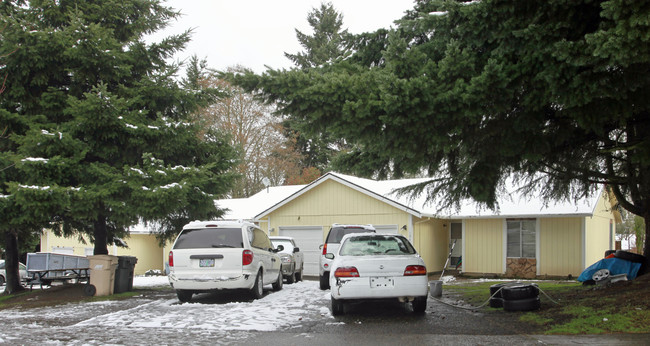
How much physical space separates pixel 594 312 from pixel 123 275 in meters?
11.4

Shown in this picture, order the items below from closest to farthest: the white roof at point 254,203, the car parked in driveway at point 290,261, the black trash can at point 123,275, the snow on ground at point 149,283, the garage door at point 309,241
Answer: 1. the black trash can at point 123,275
2. the car parked in driveway at point 290,261
3. the snow on ground at point 149,283
4. the garage door at point 309,241
5. the white roof at point 254,203

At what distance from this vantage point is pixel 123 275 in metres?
14.5

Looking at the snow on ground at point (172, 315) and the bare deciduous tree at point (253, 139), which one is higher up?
the bare deciduous tree at point (253, 139)

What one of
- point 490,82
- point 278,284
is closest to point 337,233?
point 278,284

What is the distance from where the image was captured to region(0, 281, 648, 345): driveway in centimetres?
777

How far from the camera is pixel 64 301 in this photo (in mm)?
13219

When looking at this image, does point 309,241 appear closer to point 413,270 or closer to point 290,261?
point 290,261

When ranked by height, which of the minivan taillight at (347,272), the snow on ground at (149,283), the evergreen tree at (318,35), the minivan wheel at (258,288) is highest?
the evergreen tree at (318,35)

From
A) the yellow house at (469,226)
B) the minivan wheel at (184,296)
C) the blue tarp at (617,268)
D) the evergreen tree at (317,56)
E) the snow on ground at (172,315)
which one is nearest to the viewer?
the snow on ground at (172,315)

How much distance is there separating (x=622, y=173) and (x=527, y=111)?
20.5ft

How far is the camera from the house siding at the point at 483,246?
22.3 meters

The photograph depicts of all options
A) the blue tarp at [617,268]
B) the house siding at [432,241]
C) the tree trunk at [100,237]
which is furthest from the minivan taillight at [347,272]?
the house siding at [432,241]

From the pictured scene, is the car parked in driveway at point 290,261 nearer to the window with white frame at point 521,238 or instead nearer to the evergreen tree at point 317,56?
the window with white frame at point 521,238

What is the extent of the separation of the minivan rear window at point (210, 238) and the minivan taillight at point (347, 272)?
129 inches
